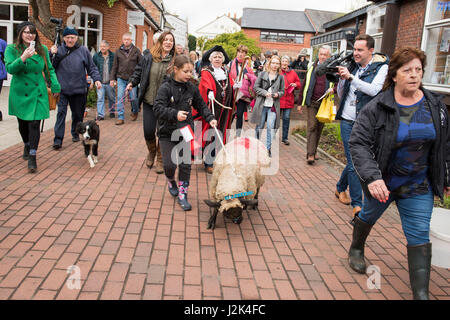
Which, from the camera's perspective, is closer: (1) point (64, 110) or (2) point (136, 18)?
(1) point (64, 110)

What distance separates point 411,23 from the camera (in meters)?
10.9

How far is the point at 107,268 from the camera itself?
358 centimetres

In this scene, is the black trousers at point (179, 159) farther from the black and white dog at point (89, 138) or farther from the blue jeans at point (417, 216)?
the blue jeans at point (417, 216)

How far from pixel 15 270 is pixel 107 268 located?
0.79 m

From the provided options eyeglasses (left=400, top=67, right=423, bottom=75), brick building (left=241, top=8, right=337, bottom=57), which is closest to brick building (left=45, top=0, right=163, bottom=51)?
eyeglasses (left=400, top=67, right=423, bottom=75)

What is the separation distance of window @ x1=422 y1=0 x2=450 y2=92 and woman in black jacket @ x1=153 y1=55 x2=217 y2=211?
689 cm

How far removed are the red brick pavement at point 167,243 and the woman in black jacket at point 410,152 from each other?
0.66m

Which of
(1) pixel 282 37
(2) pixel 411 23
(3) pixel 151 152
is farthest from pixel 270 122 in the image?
(1) pixel 282 37

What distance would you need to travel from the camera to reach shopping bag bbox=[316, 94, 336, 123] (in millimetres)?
7271

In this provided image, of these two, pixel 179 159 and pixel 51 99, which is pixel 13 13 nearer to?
pixel 51 99

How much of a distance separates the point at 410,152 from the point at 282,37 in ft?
220

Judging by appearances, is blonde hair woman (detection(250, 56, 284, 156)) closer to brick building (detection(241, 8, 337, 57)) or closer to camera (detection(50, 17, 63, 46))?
camera (detection(50, 17, 63, 46))

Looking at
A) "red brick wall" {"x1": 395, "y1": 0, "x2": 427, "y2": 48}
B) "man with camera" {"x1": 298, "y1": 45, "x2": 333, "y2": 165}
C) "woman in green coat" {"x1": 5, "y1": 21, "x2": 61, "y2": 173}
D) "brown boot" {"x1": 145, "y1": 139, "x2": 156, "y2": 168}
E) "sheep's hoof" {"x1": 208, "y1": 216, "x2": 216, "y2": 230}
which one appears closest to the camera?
"sheep's hoof" {"x1": 208, "y1": 216, "x2": 216, "y2": 230}
